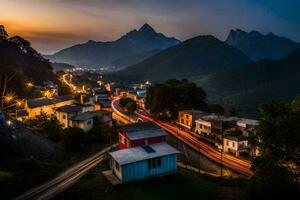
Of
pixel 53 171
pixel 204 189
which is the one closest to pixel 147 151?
pixel 204 189

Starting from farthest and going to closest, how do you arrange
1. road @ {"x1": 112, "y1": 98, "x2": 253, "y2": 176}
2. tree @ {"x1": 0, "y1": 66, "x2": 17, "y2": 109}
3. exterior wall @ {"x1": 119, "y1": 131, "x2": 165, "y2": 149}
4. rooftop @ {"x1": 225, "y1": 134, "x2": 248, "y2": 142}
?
tree @ {"x1": 0, "y1": 66, "x2": 17, "y2": 109}
rooftop @ {"x1": 225, "y1": 134, "x2": 248, "y2": 142}
road @ {"x1": 112, "y1": 98, "x2": 253, "y2": 176}
exterior wall @ {"x1": 119, "y1": 131, "x2": 165, "y2": 149}

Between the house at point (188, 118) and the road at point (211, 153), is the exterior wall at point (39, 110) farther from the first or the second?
the house at point (188, 118)

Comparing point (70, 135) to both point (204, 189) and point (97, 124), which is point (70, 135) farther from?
point (204, 189)

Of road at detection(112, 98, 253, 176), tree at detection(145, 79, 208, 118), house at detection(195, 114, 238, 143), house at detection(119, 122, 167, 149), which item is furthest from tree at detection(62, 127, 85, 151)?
tree at detection(145, 79, 208, 118)

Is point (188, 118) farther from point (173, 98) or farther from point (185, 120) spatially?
point (173, 98)

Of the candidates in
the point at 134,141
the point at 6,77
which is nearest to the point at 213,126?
the point at 134,141

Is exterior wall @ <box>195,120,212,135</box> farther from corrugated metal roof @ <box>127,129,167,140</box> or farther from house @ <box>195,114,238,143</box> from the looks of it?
corrugated metal roof @ <box>127,129,167,140</box>

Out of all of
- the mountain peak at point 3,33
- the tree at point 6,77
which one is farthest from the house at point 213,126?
the mountain peak at point 3,33
